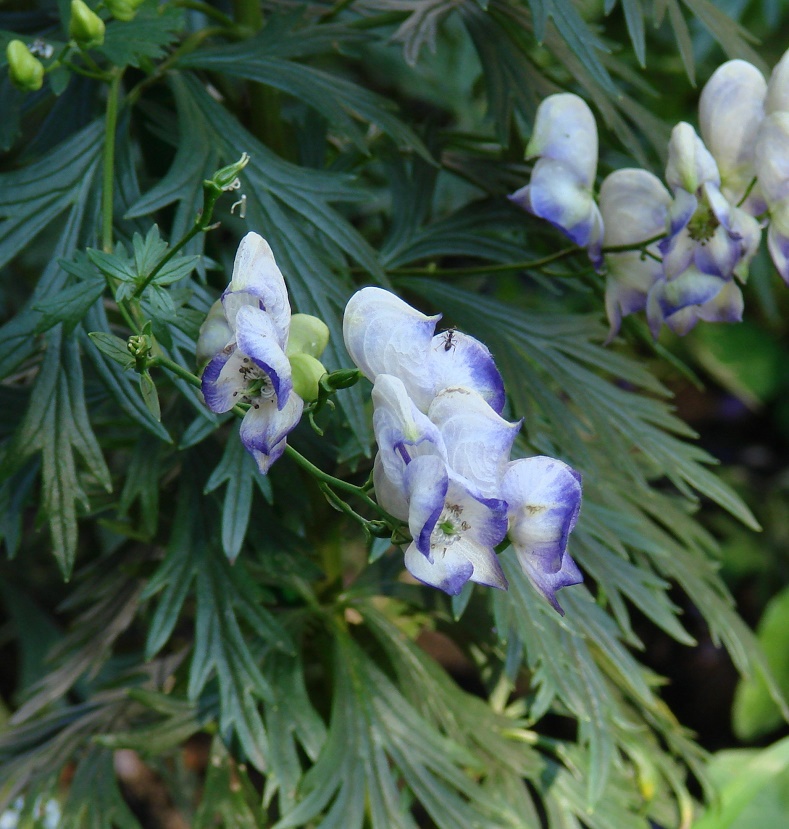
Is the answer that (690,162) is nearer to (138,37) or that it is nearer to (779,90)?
(779,90)

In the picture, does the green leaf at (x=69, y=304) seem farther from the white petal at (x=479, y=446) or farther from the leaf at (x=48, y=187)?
the white petal at (x=479, y=446)

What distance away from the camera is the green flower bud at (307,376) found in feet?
1.31

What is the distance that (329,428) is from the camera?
0.69 metres

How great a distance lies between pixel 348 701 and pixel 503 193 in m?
0.41

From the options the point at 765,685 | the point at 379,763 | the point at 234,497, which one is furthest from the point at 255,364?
the point at 765,685

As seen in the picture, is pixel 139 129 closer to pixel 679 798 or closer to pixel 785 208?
pixel 785 208

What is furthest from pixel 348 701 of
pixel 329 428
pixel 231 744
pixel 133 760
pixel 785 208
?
pixel 133 760

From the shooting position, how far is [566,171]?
2.07 ft

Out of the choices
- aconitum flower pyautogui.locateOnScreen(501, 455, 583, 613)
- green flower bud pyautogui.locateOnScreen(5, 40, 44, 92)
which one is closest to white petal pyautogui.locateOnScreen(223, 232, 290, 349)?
aconitum flower pyautogui.locateOnScreen(501, 455, 583, 613)

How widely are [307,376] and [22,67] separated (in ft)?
0.85

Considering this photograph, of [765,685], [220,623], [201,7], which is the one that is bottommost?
[765,685]

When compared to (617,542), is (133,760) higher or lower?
lower

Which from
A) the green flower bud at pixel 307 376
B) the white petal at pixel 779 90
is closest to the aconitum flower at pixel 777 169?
the white petal at pixel 779 90

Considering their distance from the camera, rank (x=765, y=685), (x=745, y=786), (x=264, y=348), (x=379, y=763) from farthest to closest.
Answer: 1. (x=765, y=685)
2. (x=745, y=786)
3. (x=379, y=763)
4. (x=264, y=348)
